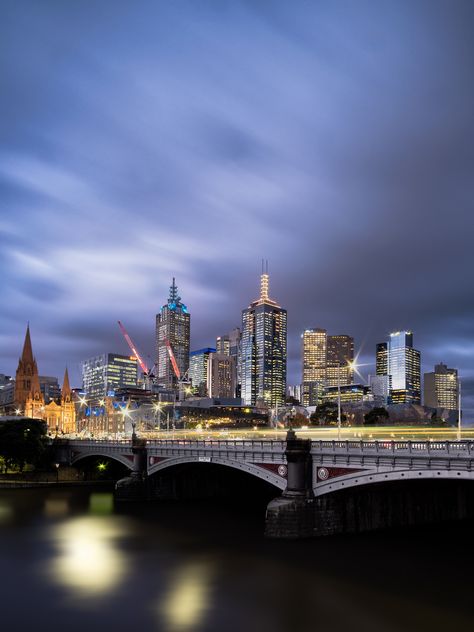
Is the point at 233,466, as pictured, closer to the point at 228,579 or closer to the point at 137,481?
the point at 228,579

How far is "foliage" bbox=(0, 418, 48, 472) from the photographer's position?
109062mm

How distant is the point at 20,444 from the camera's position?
109m

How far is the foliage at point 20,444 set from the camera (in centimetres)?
10906

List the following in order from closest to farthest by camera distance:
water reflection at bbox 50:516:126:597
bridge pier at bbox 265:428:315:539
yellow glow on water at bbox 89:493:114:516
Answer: water reflection at bbox 50:516:126:597
bridge pier at bbox 265:428:315:539
yellow glow on water at bbox 89:493:114:516

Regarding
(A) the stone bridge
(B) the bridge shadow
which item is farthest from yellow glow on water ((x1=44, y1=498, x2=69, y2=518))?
(B) the bridge shadow

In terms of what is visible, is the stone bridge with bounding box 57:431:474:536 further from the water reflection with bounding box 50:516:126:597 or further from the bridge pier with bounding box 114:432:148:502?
the bridge pier with bounding box 114:432:148:502

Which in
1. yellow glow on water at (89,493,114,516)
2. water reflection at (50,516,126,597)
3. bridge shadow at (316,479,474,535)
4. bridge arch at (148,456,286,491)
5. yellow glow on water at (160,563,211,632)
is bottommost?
yellow glow on water at (89,493,114,516)

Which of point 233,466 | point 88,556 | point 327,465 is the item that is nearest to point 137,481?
point 233,466

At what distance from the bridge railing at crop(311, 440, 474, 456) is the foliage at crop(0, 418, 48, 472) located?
71.1 m

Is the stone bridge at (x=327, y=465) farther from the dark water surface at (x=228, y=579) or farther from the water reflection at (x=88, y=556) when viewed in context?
the water reflection at (x=88, y=556)

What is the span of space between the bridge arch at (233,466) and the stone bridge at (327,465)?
0.10 metres

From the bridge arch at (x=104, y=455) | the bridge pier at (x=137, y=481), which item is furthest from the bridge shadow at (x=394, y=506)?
the bridge arch at (x=104, y=455)

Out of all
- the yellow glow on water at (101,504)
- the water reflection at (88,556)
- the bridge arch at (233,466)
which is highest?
the bridge arch at (233,466)

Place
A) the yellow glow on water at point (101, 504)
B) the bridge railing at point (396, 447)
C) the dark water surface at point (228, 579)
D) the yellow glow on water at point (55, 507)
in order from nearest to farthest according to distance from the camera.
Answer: the dark water surface at point (228, 579), the bridge railing at point (396, 447), the yellow glow on water at point (55, 507), the yellow glow on water at point (101, 504)
